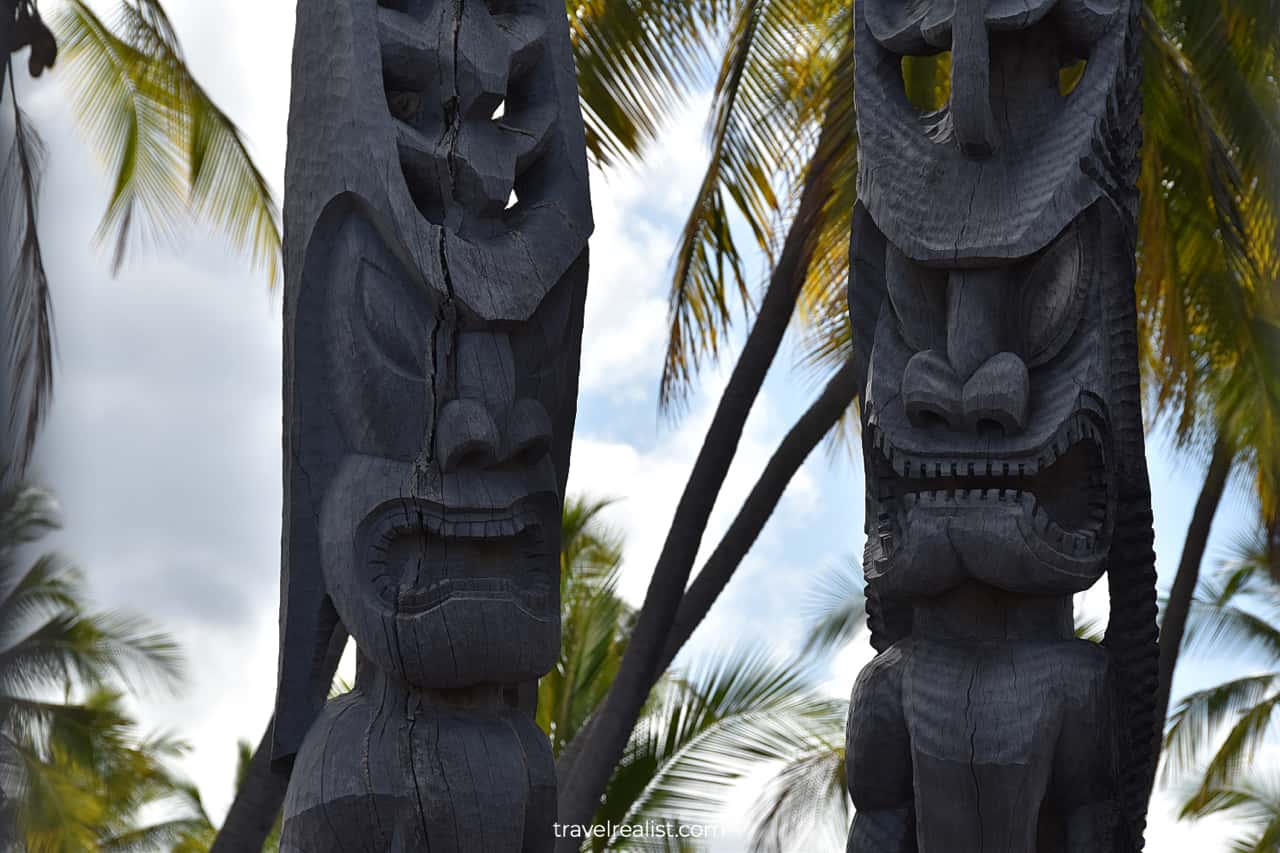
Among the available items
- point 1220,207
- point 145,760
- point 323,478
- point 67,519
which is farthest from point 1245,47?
point 145,760

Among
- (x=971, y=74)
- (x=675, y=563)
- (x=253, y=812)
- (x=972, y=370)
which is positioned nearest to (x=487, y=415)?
(x=972, y=370)

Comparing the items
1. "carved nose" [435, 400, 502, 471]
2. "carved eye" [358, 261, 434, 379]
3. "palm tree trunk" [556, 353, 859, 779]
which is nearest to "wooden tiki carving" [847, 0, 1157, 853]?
"carved nose" [435, 400, 502, 471]

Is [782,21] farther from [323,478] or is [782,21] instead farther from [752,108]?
[323,478]

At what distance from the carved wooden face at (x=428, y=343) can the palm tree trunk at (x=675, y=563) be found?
17.0 ft

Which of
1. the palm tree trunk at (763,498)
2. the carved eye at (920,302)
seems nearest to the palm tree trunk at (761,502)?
the palm tree trunk at (763,498)

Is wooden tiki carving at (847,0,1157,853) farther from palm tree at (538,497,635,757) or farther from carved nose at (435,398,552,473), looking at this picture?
palm tree at (538,497,635,757)

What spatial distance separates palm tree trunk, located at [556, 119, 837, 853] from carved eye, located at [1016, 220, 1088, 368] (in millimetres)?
5190

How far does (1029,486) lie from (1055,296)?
1.31ft

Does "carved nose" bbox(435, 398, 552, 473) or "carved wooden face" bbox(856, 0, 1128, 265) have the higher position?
"carved wooden face" bbox(856, 0, 1128, 265)

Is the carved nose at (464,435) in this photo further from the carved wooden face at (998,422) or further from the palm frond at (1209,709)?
the palm frond at (1209,709)

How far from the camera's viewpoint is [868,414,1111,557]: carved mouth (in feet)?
10.6

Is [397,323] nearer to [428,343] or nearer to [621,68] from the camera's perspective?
[428,343]

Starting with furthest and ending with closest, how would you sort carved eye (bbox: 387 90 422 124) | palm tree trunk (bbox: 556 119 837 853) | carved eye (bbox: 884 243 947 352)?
1. palm tree trunk (bbox: 556 119 837 853)
2. carved eye (bbox: 387 90 422 124)
3. carved eye (bbox: 884 243 947 352)

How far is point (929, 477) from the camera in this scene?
10.7 feet
